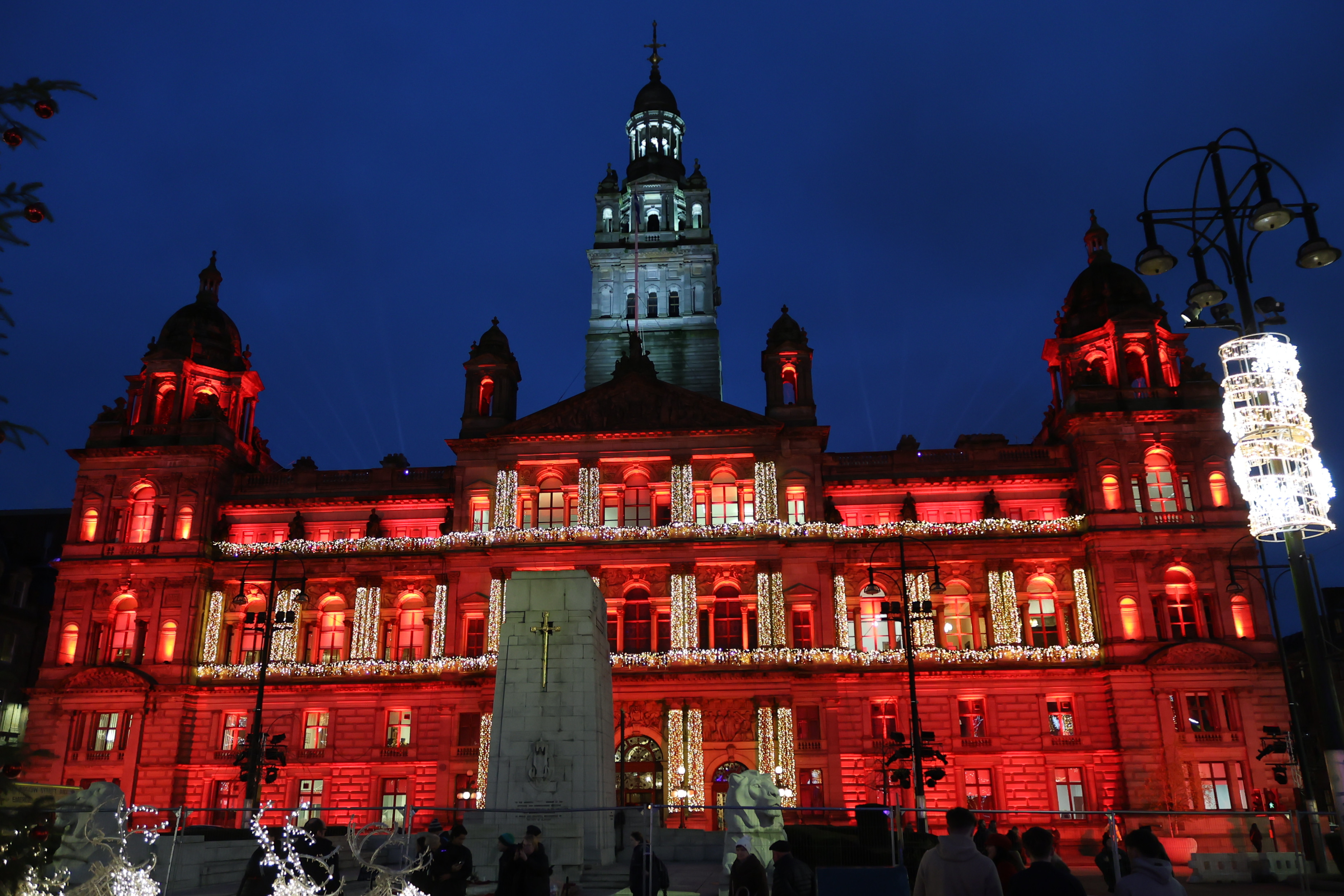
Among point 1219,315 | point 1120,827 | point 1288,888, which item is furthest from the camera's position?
point 1120,827

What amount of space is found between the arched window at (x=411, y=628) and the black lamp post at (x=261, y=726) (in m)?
4.71

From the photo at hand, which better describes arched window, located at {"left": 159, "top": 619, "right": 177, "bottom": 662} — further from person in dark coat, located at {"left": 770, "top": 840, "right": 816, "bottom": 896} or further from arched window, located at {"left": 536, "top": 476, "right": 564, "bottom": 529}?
person in dark coat, located at {"left": 770, "top": 840, "right": 816, "bottom": 896}

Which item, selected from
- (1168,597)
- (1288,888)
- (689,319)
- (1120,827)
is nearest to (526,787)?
(1288,888)

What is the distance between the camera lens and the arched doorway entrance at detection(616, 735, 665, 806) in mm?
45219

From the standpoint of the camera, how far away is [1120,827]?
3625cm

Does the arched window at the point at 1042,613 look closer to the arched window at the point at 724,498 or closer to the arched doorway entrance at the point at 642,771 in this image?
the arched window at the point at 724,498

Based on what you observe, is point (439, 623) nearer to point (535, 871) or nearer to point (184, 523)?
point (184, 523)

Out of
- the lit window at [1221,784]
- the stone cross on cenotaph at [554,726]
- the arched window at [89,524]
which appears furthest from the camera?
the arched window at [89,524]

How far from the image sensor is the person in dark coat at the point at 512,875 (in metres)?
14.0

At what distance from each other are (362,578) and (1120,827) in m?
34.0

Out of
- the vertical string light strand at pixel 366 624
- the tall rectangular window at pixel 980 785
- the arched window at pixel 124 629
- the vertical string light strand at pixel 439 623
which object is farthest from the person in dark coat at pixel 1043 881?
the arched window at pixel 124 629

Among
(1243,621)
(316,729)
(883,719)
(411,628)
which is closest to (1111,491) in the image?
(1243,621)

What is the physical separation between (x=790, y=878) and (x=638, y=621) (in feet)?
118

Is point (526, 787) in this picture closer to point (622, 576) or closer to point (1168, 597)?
point (622, 576)
